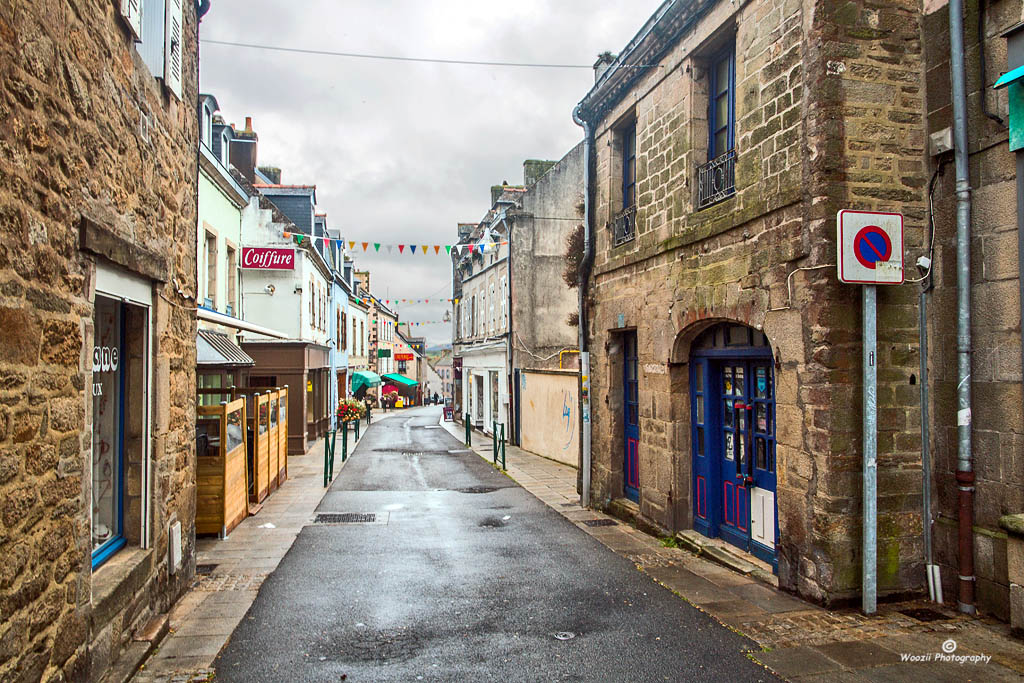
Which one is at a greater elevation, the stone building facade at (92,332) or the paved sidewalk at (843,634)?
the stone building facade at (92,332)

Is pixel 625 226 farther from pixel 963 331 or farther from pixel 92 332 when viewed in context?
pixel 92 332

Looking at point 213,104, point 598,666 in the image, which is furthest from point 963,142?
point 213,104

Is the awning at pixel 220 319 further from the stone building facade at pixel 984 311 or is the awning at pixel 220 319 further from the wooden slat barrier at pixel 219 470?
the stone building facade at pixel 984 311

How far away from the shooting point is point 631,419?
10.8 meters

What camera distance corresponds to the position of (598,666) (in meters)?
4.99

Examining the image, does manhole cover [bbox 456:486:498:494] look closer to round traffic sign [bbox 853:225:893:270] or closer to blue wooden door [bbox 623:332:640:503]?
blue wooden door [bbox 623:332:640:503]

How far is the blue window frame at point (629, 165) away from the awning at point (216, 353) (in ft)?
21.9

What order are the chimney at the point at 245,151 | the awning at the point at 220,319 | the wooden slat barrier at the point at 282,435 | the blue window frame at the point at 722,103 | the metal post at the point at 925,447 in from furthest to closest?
the chimney at the point at 245,151
the wooden slat barrier at the point at 282,435
the awning at the point at 220,319
the blue window frame at the point at 722,103
the metal post at the point at 925,447

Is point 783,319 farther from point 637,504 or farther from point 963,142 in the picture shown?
point 637,504

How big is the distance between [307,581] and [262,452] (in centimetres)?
527

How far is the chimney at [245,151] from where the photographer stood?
23.6 metres

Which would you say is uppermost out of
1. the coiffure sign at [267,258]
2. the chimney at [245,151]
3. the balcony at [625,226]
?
the chimney at [245,151]

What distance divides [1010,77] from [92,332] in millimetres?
6403

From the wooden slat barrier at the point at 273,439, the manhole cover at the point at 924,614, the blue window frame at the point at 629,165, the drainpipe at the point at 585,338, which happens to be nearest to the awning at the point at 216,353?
the wooden slat barrier at the point at 273,439
